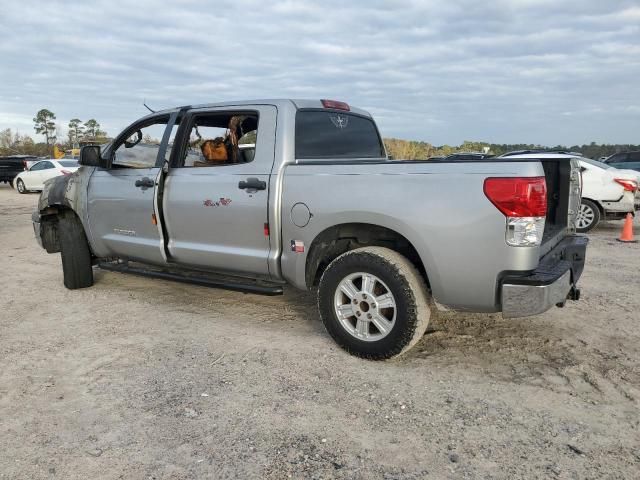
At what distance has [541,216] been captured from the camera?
10.2ft

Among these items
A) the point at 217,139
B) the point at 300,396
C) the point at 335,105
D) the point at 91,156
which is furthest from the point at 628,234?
the point at 91,156

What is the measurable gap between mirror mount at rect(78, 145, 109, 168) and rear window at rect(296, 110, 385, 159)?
2.26m

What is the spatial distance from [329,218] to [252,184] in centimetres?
75

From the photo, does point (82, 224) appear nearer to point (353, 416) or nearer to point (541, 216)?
point (353, 416)

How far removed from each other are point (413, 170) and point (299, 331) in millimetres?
1788

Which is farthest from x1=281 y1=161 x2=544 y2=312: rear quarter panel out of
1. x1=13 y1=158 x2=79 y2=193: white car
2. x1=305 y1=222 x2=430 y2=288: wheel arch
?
x1=13 y1=158 x2=79 y2=193: white car

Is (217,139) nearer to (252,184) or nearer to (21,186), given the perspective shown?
(252,184)

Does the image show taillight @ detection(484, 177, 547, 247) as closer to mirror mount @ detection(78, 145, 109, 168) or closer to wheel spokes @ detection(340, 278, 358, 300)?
wheel spokes @ detection(340, 278, 358, 300)

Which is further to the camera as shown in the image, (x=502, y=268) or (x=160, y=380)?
(x=160, y=380)

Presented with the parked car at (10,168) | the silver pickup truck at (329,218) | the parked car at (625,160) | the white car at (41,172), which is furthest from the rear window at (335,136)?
the parked car at (10,168)

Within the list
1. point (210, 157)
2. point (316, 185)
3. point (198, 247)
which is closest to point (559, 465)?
point (316, 185)

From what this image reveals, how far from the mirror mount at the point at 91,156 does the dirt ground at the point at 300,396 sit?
1443 millimetres

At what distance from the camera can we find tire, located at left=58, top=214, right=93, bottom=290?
568cm

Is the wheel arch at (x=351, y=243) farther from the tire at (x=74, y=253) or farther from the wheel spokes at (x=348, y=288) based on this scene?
the tire at (x=74, y=253)
